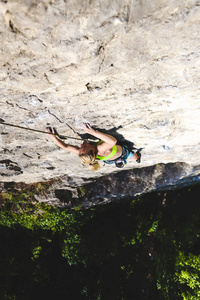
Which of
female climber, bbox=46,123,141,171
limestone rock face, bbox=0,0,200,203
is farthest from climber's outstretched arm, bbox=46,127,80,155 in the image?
limestone rock face, bbox=0,0,200,203

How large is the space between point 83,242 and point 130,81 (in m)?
5.09

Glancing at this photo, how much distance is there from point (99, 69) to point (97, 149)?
135 cm

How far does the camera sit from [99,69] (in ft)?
5.55

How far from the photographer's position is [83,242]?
5562mm

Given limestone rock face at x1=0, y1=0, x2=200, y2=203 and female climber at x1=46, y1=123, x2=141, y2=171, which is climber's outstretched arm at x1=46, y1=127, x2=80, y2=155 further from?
limestone rock face at x1=0, y1=0, x2=200, y2=203

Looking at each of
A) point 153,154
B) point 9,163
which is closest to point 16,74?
point 9,163

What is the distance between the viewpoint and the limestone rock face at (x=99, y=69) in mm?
1249

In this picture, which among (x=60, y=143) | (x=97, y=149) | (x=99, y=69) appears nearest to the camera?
(x=99, y=69)

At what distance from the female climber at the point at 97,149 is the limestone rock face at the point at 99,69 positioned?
0.14m

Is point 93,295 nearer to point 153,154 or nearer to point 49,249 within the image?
point 49,249

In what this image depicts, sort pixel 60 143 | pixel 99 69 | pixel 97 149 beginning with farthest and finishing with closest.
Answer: pixel 97 149
pixel 60 143
pixel 99 69

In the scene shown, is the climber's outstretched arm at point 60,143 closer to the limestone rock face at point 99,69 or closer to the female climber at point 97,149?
the female climber at point 97,149

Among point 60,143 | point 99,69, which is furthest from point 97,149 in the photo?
point 99,69

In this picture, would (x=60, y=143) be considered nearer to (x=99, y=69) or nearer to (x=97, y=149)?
(x=97, y=149)
